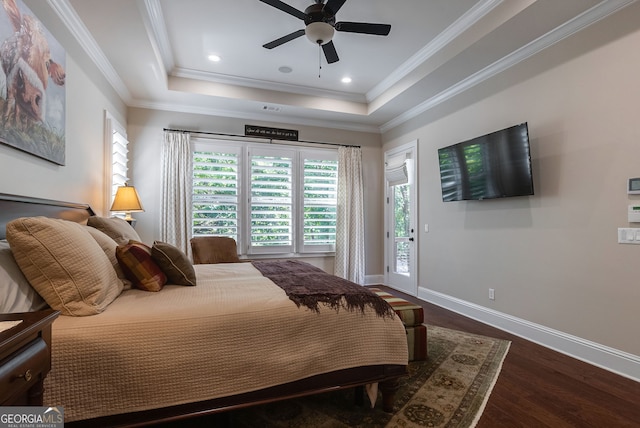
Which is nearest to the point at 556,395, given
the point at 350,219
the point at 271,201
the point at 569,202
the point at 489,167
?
the point at 569,202

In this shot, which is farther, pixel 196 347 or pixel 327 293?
pixel 327 293

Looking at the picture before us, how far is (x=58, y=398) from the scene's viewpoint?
121 cm

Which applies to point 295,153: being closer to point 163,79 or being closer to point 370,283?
point 163,79

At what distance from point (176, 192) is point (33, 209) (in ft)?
7.84

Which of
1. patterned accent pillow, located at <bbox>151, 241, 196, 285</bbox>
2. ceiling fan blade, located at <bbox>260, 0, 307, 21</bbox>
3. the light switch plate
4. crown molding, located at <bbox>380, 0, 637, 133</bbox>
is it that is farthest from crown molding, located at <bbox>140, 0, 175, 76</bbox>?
the light switch plate

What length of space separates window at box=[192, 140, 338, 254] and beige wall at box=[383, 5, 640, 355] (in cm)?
224

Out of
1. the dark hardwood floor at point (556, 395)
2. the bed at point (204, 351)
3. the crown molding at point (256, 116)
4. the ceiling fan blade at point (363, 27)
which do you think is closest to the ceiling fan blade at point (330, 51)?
the ceiling fan blade at point (363, 27)

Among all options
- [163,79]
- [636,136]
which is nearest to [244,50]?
[163,79]

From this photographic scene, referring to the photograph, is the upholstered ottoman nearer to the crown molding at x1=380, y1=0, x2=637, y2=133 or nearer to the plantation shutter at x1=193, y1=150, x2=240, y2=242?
the crown molding at x1=380, y1=0, x2=637, y2=133

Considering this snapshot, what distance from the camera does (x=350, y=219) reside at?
5266 millimetres

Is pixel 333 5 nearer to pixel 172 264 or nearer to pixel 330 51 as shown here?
pixel 330 51

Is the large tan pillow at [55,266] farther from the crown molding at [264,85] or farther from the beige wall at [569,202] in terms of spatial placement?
the beige wall at [569,202]

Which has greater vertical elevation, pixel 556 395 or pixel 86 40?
pixel 86 40

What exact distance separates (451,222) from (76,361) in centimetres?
390
